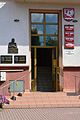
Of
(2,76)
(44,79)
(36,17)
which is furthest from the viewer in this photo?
(44,79)

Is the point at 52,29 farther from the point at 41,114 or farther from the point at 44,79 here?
the point at 41,114

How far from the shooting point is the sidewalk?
645 inches

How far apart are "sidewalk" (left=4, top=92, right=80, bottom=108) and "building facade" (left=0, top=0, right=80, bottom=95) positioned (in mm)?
1145

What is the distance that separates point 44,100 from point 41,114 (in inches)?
120

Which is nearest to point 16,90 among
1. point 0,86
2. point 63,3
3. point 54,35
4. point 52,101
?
point 0,86

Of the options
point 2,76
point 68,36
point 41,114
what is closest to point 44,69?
point 68,36

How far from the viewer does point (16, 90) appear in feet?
60.5

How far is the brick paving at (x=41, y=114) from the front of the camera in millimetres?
13055

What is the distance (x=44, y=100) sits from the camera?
17062mm

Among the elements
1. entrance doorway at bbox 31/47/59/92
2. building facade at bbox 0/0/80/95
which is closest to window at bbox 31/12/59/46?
building facade at bbox 0/0/80/95

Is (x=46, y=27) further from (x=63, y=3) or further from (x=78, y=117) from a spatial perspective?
(x=78, y=117)

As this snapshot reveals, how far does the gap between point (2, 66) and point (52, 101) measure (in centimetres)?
346

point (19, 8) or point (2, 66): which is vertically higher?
point (19, 8)

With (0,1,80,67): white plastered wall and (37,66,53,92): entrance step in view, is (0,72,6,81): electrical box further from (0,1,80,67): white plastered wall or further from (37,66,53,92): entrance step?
(37,66,53,92): entrance step
